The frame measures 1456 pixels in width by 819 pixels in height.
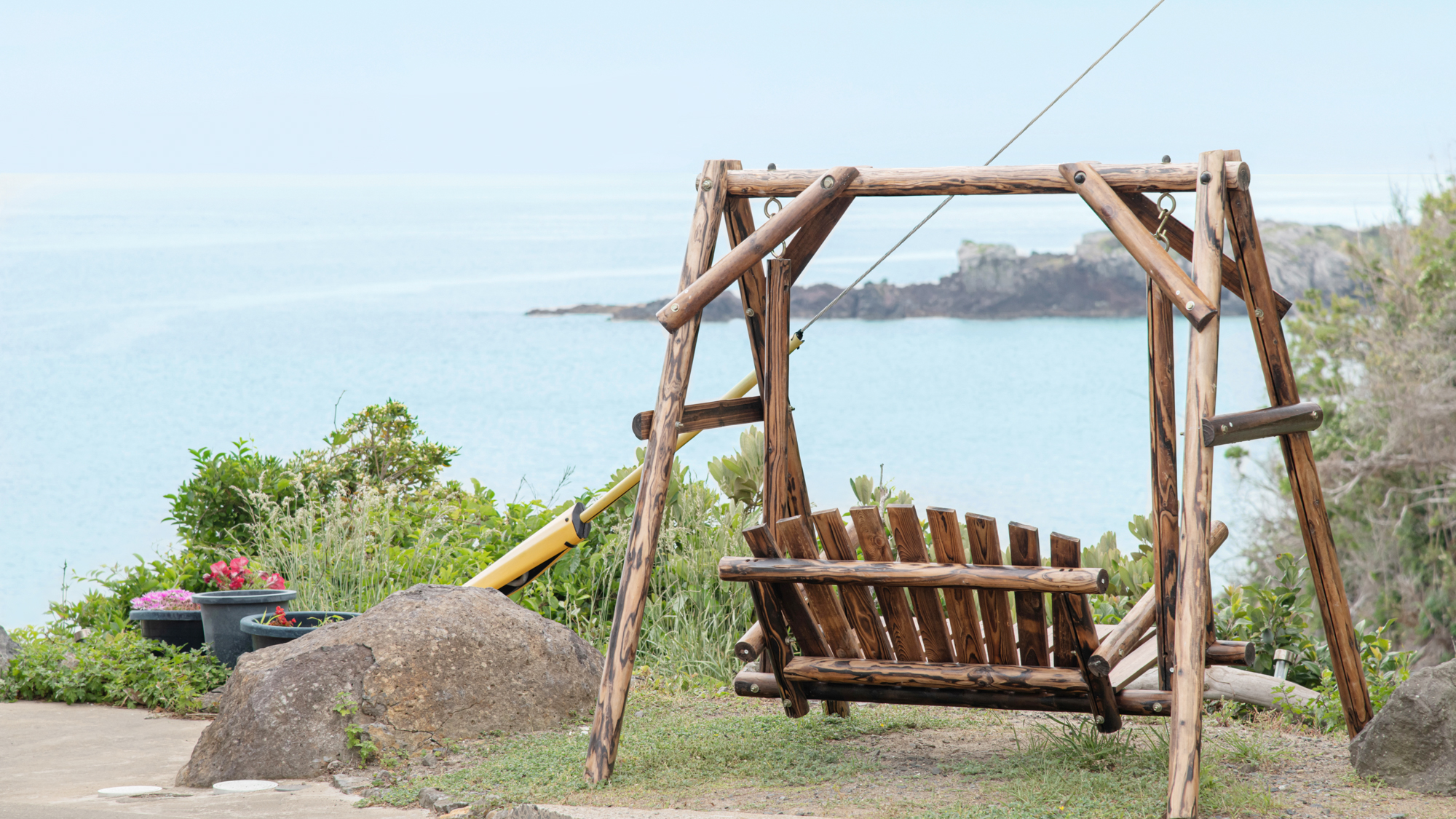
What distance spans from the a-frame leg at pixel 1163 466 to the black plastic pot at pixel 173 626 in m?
4.23

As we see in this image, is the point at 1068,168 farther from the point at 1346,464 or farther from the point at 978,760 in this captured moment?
the point at 1346,464

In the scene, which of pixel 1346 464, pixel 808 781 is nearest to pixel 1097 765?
pixel 808 781

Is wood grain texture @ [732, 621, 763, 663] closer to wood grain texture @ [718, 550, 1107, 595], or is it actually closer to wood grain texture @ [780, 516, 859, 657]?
wood grain texture @ [780, 516, 859, 657]

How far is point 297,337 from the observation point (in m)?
20.8

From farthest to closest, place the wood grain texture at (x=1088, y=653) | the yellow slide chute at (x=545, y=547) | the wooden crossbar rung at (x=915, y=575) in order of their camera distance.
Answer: the yellow slide chute at (x=545, y=547)
the wood grain texture at (x=1088, y=653)
the wooden crossbar rung at (x=915, y=575)

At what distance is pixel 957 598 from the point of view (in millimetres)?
3574

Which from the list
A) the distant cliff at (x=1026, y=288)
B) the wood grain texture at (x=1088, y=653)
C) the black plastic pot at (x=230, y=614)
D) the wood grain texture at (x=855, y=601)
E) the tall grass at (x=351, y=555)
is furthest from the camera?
the distant cliff at (x=1026, y=288)

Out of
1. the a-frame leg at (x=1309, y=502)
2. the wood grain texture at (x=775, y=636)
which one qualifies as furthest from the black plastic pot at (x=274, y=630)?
the a-frame leg at (x=1309, y=502)

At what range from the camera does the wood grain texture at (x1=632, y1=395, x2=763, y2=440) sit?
3969 mm

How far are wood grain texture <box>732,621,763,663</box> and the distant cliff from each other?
14.4 m

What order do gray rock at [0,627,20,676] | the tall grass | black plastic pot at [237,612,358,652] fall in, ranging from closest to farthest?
black plastic pot at [237,612,358,652] → gray rock at [0,627,20,676] → the tall grass

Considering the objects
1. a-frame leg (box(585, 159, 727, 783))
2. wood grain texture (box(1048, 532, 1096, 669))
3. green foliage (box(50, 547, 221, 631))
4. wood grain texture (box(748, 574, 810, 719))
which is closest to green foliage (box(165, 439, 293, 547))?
green foliage (box(50, 547, 221, 631))

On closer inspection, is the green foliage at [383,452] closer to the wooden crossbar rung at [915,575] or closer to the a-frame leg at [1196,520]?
the wooden crossbar rung at [915,575]

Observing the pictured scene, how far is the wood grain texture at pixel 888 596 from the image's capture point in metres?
3.58
